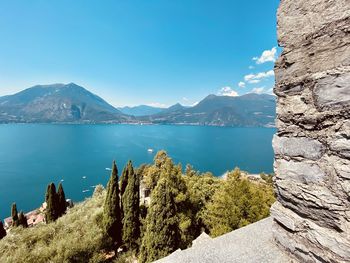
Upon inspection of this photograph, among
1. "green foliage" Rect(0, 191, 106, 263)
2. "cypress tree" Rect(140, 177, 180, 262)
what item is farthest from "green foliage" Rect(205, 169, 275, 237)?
"green foliage" Rect(0, 191, 106, 263)

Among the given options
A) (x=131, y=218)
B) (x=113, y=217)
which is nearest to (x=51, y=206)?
(x=113, y=217)

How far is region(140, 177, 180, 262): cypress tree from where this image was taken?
38.7ft

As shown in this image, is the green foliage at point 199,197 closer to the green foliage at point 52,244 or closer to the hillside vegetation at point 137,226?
the hillside vegetation at point 137,226

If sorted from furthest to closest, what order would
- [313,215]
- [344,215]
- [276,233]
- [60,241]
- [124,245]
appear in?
[124,245] < [60,241] < [276,233] < [313,215] < [344,215]

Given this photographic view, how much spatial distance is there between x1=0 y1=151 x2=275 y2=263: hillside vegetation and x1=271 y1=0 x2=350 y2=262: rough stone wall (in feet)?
37.1

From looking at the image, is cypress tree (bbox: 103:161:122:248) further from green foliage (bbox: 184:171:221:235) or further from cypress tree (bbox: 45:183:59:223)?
cypress tree (bbox: 45:183:59:223)

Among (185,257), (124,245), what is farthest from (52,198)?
(185,257)

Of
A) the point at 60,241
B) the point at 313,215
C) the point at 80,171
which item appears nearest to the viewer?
the point at 313,215

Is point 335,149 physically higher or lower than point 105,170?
higher

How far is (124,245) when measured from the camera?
16.3 metres

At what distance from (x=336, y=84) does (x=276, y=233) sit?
1383 mm

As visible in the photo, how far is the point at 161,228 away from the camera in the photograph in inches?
474

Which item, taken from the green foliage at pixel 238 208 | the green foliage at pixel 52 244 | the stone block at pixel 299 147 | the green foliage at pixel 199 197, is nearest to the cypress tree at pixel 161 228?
the green foliage at pixel 238 208

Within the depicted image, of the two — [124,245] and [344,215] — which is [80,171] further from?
[344,215]
